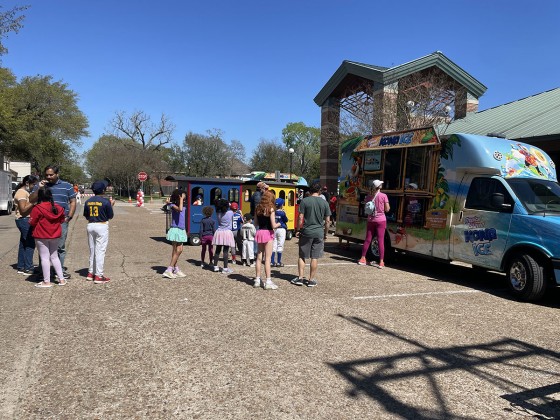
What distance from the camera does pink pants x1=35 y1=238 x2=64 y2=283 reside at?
648 cm

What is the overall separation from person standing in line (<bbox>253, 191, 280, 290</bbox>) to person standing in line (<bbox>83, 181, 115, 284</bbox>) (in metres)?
2.44

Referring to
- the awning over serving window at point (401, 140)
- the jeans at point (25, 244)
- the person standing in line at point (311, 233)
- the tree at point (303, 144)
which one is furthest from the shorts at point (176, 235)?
the tree at point (303, 144)

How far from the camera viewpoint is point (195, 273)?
8.14 m

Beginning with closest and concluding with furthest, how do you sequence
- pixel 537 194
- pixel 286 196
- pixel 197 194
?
pixel 537 194 → pixel 197 194 → pixel 286 196

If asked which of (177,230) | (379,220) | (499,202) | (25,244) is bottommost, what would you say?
(25,244)

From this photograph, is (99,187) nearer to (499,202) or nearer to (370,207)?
(370,207)

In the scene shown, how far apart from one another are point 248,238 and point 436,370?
5.47 metres

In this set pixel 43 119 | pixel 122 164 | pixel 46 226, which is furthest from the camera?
pixel 122 164

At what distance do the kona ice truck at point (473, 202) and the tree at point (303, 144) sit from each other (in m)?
55.5

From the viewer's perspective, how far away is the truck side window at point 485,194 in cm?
706

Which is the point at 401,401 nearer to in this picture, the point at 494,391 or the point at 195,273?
the point at 494,391

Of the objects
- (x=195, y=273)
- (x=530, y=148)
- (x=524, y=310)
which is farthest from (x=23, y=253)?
(x=530, y=148)

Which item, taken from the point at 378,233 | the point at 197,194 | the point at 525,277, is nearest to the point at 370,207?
the point at 378,233

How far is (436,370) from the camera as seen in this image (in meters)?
3.99
